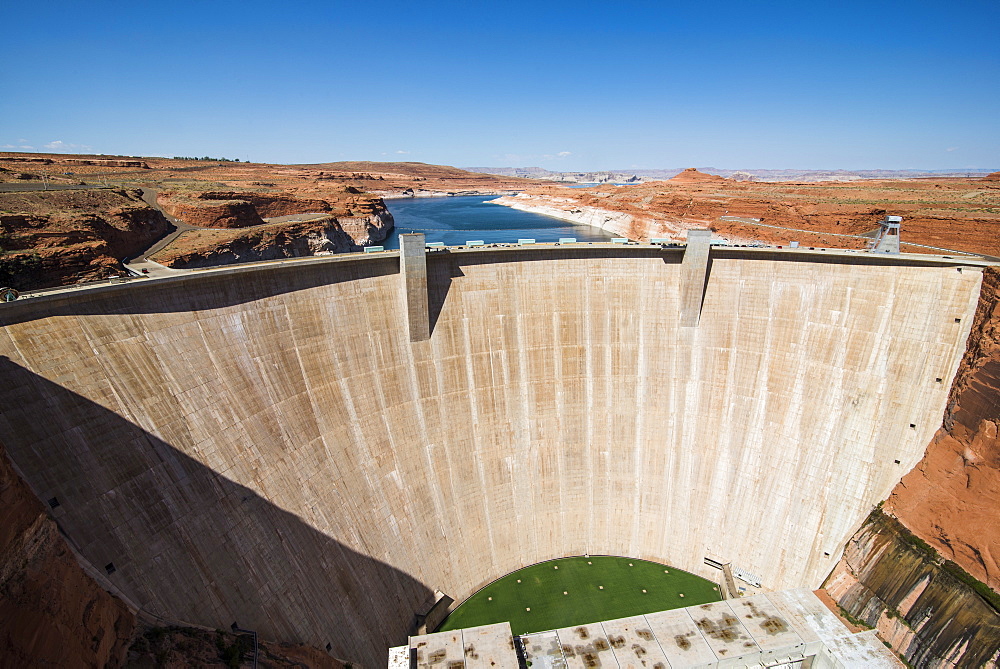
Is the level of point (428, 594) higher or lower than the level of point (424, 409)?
lower

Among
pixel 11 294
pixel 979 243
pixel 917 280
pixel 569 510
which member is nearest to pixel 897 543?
pixel 917 280

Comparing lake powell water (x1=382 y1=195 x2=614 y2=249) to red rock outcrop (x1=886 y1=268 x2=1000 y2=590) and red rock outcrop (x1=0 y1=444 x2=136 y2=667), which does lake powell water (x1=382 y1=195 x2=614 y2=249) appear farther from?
red rock outcrop (x1=0 y1=444 x2=136 y2=667)

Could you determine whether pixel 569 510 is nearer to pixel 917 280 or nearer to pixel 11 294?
pixel 917 280

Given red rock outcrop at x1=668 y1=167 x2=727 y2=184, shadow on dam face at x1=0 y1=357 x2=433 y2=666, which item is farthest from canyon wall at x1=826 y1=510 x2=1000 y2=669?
red rock outcrop at x1=668 y1=167 x2=727 y2=184

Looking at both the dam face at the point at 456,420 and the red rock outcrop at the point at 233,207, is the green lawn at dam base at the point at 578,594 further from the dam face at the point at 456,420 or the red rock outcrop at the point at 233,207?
the red rock outcrop at the point at 233,207

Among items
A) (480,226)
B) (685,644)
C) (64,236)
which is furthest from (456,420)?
(480,226)

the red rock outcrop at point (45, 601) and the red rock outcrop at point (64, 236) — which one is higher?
the red rock outcrop at point (64, 236)

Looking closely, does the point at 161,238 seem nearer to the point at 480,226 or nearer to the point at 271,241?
the point at 271,241

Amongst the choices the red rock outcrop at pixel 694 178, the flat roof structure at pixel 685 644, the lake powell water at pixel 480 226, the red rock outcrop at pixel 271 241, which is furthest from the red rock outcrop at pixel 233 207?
the red rock outcrop at pixel 694 178
